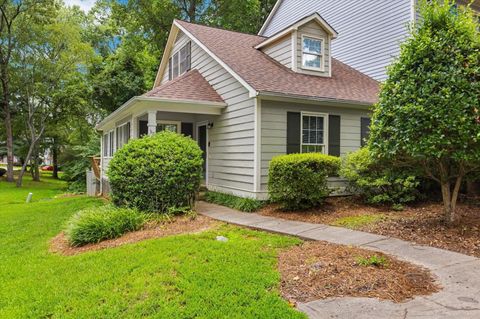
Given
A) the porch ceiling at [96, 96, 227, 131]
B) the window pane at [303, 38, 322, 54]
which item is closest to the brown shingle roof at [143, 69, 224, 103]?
the porch ceiling at [96, 96, 227, 131]

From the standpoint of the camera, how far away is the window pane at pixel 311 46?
10.7 meters

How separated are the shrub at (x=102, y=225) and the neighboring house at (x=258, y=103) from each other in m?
→ 3.01

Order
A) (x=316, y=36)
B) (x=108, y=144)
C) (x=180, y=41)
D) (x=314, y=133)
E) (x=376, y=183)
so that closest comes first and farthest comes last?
(x=376, y=183)
(x=314, y=133)
(x=316, y=36)
(x=180, y=41)
(x=108, y=144)

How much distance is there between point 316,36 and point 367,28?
172 inches

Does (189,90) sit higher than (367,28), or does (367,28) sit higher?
(367,28)

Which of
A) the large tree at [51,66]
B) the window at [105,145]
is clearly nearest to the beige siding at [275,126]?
the window at [105,145]

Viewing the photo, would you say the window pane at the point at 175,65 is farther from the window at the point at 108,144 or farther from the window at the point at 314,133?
the window at the point at 314,133

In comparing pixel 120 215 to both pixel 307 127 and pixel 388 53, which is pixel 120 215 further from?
pixel 388 53

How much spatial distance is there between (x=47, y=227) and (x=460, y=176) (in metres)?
8.56

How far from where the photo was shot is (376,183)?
8117mm

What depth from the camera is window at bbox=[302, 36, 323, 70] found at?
35.2 feet

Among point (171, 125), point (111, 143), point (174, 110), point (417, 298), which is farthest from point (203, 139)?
point (417, 298)

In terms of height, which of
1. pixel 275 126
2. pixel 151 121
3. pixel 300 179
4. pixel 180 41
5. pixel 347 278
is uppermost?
pixel 180 41

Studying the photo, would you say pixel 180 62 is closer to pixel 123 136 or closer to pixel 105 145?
pixel 123 136
